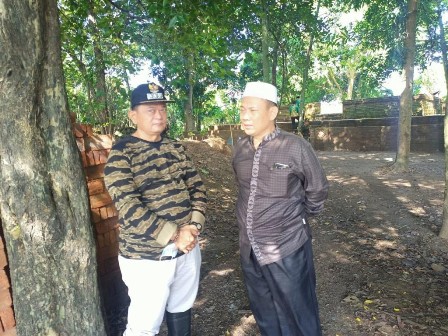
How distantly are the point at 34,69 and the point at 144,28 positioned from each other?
318 centimetres

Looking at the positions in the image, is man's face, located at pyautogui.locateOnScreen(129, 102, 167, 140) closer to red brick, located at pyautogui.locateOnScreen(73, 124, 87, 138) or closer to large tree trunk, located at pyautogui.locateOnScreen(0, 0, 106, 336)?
large tree trunk, located at pyautogui.locateOnScreen(0, 0, 106, 336)

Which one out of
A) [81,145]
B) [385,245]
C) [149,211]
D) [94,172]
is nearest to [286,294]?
[149,211]

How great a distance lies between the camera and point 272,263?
7.62 feet

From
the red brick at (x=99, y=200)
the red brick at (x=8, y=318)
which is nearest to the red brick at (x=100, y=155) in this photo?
the red brick at (x=99, y=200)

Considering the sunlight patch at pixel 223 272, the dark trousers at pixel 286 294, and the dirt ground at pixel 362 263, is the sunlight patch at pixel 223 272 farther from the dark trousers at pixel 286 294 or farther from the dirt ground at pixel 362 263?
the dark trousers at pixel 286 294

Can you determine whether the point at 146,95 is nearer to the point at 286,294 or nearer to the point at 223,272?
the point at 286,294

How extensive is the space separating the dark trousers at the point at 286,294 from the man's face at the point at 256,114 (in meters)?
0.91

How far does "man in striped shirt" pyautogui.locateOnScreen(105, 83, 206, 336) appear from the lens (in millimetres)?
1989

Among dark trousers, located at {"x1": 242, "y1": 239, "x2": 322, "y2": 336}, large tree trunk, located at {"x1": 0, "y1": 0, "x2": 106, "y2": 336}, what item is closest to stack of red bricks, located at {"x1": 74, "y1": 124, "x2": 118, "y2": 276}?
large tree trunk, located at {"x1": 0, "y1": 0, "x2": 106, "y2": 336}

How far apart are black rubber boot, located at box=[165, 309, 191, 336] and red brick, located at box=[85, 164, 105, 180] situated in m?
1.22

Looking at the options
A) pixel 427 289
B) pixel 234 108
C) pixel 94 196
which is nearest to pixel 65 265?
pixel 94 196

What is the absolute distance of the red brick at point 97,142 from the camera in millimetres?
2682

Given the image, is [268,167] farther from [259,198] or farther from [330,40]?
[330,40]

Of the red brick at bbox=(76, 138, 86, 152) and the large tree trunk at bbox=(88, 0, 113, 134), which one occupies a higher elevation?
the large tree trunk at bbox=(88, 0, 113, 134)
